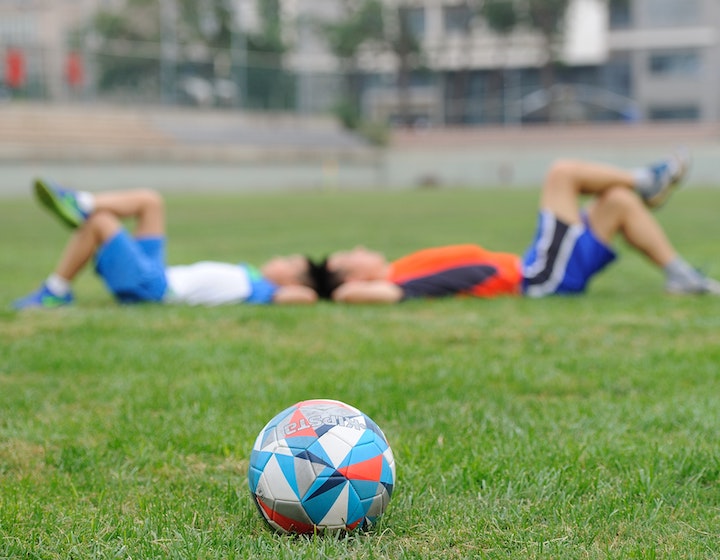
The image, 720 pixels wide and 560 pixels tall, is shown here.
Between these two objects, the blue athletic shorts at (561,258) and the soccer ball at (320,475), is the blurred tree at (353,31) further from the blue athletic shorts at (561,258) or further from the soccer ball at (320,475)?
the soccer ball at (320,475)

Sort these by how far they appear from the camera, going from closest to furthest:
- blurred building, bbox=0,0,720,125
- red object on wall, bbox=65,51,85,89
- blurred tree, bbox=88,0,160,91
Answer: red object on wall, bbox=65,51,85,89 → blurred tree, bbox=88,0,160,91 → blurred building, bbox=0,0,720,125

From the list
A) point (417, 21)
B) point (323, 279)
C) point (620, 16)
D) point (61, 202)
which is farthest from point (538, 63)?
point (61, 202)

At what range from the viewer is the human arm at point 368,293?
6859 mm

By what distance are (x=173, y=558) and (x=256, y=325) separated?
12.3ft

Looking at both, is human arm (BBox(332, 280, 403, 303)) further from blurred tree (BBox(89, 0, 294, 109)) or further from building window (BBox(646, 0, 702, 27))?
building window (BBox(646, 0, 702, 27))

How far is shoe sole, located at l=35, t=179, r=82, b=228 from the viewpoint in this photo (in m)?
6.15

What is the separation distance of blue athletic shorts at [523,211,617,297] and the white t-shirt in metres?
2.25

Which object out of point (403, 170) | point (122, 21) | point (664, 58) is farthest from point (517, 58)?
point (122, 21)

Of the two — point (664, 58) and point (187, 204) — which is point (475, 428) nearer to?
point (187, 204)


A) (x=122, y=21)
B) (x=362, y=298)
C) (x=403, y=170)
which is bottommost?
(x=403, y=170)

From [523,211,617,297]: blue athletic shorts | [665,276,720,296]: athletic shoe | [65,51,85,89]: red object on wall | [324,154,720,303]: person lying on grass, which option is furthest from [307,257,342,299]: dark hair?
[65,51,85,89]: red object on wall

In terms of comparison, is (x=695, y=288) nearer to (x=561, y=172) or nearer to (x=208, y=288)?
(x=561, y=172)

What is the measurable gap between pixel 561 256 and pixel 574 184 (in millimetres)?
561

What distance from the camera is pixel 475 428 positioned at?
3.47 metres
